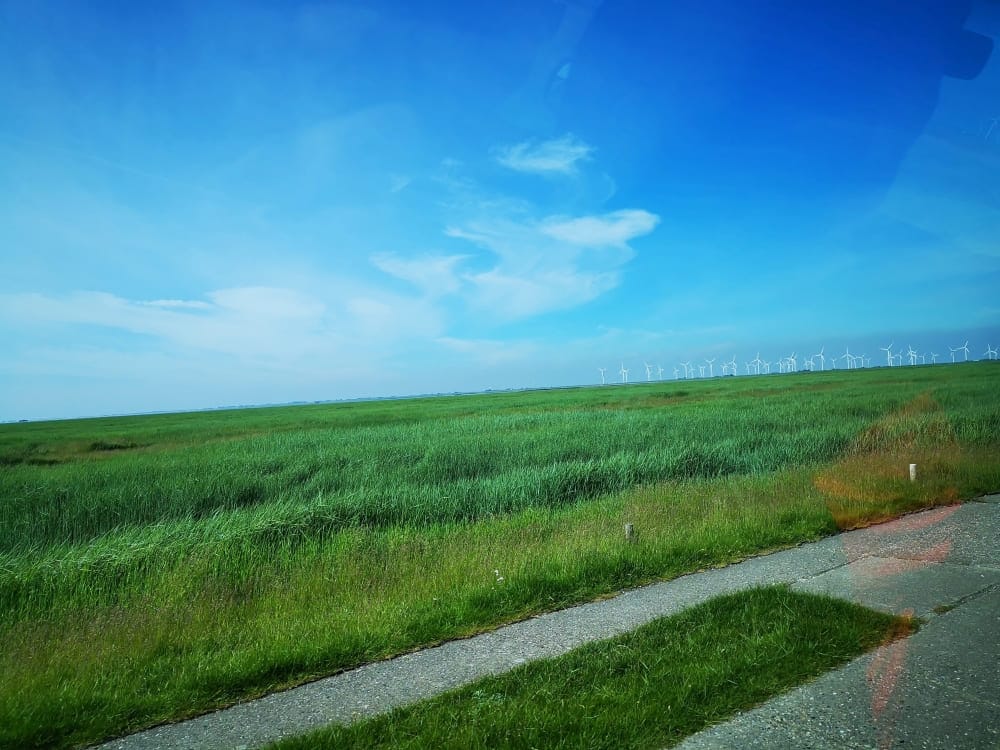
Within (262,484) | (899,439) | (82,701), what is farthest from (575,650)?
(899,439)

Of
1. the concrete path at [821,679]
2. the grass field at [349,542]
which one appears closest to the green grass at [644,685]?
the concrete path at [821,679]

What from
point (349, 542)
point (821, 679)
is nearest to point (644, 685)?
point (821, 679)

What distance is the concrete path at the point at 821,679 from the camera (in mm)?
3234

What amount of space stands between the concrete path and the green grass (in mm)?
175

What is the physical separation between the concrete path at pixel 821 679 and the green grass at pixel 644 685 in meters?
0.17

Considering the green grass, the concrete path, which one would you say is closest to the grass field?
the concrete path

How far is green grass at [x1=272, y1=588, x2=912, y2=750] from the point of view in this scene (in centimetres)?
329

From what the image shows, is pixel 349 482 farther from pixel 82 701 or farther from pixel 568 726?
pixel 568 726

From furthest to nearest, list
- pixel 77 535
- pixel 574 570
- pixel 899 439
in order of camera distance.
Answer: pixel 899 439, pixel 77 535, pixel 574 570

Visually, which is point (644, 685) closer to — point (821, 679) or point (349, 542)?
point (821, 679)

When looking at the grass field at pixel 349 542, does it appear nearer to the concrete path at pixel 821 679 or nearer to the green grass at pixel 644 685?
the concrete path at pixel 821 679

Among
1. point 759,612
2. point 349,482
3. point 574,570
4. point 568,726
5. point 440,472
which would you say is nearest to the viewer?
point 568,726

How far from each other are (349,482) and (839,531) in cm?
1070

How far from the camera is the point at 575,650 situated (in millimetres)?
4355
